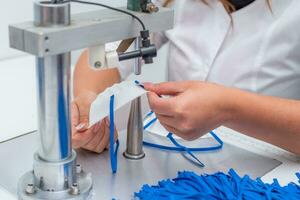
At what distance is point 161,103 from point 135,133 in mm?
80

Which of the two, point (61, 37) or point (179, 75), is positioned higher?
point (61, 37)

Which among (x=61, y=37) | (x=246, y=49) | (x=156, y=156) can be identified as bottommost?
(x=156, y=156)

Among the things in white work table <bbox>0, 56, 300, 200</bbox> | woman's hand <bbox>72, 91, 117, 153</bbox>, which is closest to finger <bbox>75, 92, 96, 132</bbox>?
woman's hand <bbox>72, 91, 117, 153</bbox>

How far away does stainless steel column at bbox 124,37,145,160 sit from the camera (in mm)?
674

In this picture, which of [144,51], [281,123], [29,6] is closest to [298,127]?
[281,123]

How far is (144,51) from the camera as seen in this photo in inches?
20.5

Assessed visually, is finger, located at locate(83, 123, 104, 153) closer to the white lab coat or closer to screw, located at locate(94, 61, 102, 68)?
screw, located at locate(94, 61, 102, 68)

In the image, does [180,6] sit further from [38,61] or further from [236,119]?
[38,61]

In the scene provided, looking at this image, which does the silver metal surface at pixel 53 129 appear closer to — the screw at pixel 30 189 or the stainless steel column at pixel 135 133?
the screw at pixel 30 189

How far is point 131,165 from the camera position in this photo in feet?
2.23

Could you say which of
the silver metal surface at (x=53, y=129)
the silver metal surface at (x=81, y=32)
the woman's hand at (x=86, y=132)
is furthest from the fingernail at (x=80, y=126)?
the silver metal surface at (x=81, y=32)

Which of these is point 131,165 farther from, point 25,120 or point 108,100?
point 25,120

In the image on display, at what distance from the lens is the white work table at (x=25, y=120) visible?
0.70 metres

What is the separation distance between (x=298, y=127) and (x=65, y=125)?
0.38m
